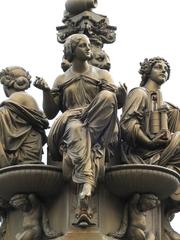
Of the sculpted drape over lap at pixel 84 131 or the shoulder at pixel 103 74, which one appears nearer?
the sculpted drape over lap at pixel 84 131

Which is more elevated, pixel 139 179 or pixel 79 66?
pixel 79 66

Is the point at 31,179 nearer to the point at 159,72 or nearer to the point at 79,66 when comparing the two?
the point at 79,66

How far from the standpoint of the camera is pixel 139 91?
25.8 m

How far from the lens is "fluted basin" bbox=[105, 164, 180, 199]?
24281 millimetres

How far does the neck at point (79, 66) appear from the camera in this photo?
25381 millimetres

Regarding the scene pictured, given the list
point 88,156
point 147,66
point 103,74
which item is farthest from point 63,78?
point 88,156

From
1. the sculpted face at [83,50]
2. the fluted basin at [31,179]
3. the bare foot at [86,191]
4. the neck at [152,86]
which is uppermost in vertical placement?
the sculpted face at [83,50]

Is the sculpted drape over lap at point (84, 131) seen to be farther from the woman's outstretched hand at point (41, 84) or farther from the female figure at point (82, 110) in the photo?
the woman's outstretched hand at point (41, 84)

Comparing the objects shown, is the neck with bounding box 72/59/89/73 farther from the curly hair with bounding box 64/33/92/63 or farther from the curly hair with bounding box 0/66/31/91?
the curly hair with bounding box 0/66/31/91

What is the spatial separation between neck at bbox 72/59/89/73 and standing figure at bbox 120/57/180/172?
86 cm

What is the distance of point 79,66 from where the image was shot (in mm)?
25438

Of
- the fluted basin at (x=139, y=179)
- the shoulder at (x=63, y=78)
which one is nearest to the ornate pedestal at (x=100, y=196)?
the fluted basin at (x=139, y=179)

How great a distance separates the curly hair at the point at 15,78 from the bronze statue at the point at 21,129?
0.10 metres

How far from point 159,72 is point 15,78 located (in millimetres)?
2298
